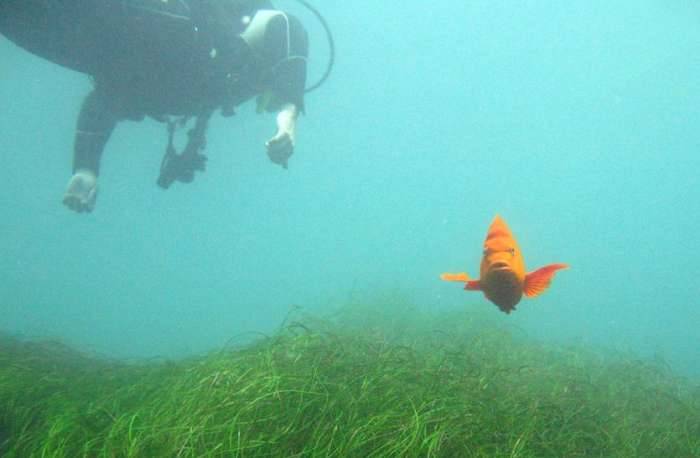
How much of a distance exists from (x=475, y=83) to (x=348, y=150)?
164 feet

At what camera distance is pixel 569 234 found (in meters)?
143

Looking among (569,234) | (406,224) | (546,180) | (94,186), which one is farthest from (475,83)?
(94,186)

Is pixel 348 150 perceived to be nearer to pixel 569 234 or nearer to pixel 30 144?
pixel 569 234

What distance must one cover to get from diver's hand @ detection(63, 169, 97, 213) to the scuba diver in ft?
0.03

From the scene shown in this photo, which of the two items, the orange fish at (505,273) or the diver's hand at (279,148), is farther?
the diver's hand at (279,148)

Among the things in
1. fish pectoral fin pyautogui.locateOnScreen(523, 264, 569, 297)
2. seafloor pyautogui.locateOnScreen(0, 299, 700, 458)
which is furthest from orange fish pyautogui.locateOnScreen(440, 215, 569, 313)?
seafloor pyautogui.locateOnScreen(0, 299, 700, 458)

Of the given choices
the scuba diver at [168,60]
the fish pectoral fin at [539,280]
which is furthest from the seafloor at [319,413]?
the scuba diver at [168,60]

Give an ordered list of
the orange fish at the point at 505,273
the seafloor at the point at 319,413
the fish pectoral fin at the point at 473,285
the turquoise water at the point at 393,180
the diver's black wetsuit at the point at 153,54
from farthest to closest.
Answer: the turquoise water at the point at 393,180, the diver's black wetsuit at the point at 153,54, the seafloor at the point at 319,413, the fish pectoral fin at the point at 473,285, the orange fish at the point at 505,273

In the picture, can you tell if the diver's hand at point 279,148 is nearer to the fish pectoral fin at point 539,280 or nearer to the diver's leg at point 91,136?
the diver's leg at point 91,136

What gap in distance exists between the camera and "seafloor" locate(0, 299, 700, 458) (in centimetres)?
272

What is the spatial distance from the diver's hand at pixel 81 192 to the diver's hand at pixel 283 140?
2.04 m

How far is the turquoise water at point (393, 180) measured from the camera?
148 ft

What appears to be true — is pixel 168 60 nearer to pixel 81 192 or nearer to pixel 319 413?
pixel 81 192

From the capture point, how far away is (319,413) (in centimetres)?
299
